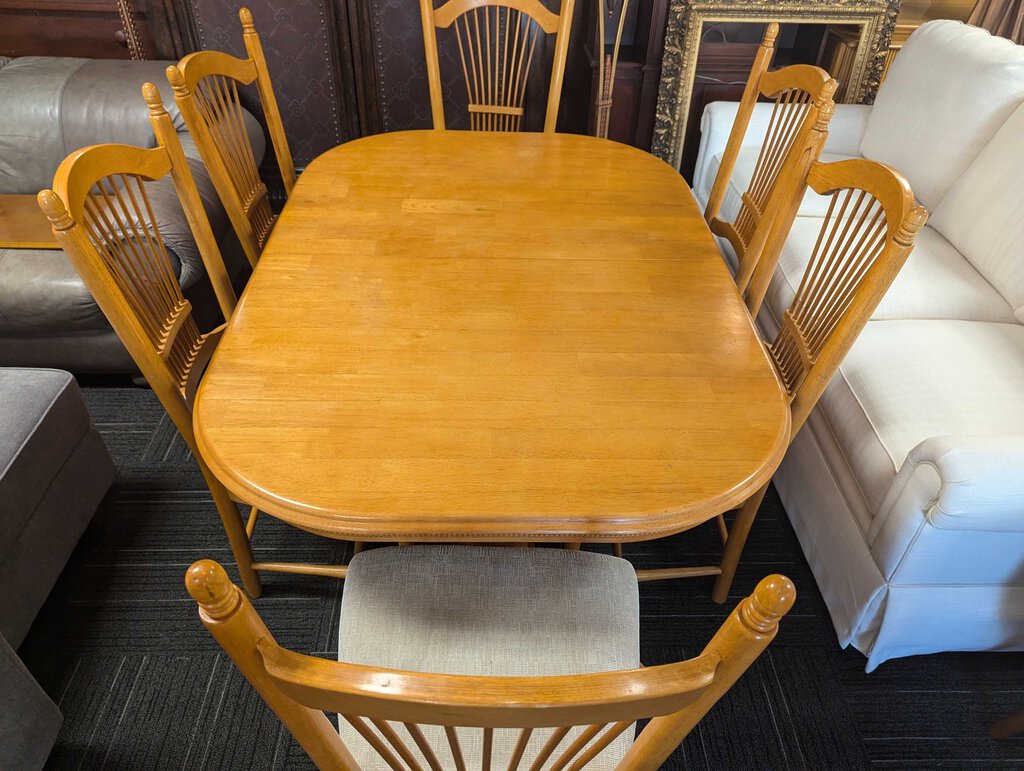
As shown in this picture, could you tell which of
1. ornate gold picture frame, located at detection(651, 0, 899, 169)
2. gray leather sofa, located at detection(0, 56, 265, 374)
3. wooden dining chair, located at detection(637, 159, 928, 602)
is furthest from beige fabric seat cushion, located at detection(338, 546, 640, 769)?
ornate gold picture frame, located at detection(651, 0, 899, 169)

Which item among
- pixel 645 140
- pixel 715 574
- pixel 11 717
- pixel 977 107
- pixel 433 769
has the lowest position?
pixel 715 574

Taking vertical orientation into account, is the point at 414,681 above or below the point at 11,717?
above

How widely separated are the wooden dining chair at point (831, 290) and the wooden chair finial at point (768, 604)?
66 cm

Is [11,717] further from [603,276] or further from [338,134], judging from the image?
[338,134]

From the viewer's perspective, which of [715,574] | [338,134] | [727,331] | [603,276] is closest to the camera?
[727,331]

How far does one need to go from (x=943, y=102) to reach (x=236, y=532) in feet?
7.45

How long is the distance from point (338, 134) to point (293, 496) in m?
2.37

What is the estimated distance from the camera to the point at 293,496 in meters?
0.91

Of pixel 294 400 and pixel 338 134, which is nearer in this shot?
pixel 294 400

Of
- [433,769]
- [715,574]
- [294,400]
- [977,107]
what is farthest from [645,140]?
[433,769]

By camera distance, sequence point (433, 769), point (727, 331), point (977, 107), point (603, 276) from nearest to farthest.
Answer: point (433, 769), point (727, 331), point (603, 276), point (977, 107)

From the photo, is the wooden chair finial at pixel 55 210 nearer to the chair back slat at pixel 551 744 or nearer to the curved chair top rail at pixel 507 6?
the chair back slat at pixel 551 744

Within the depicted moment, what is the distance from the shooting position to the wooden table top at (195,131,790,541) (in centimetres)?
92

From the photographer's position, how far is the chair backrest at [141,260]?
1030 millimetres
